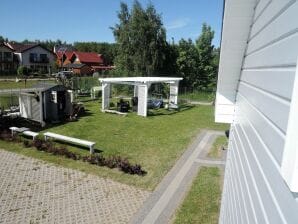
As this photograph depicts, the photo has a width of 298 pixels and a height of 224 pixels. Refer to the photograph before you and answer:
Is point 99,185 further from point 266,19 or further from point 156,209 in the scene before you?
point 266,19

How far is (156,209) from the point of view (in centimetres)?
813

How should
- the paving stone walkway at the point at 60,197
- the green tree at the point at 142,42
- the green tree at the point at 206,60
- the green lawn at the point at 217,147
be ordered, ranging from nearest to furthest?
the paving stone walkway at the point at 60,197 → the green lawn at the point at 217,147 → the green tree at the point at 142,42 → the green tree at the point at 206,60

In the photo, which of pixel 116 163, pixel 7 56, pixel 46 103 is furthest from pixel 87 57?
pixel 116 163

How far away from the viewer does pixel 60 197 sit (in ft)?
28.4

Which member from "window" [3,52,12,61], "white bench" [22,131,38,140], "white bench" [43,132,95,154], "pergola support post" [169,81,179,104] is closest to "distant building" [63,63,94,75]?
"window" [3,52,12,61]

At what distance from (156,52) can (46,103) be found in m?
19.0

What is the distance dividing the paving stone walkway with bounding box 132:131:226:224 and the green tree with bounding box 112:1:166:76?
21160 millimetres

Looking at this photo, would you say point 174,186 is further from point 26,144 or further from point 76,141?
point 26,144

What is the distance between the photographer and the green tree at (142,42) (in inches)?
1350

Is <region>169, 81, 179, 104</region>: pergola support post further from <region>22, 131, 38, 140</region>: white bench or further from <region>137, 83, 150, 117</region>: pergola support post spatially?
<region>22, 131, 38, 140</region>: white bench

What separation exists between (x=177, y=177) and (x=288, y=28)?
9.20 metres

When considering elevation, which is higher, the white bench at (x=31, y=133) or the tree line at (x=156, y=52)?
the tree line at (x=156, y=52)

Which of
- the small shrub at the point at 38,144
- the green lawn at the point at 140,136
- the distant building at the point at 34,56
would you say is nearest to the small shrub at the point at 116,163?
the green lawn at the point at 140,136

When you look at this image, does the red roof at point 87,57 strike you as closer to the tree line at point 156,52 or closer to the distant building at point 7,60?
the distant building at point 7,60
